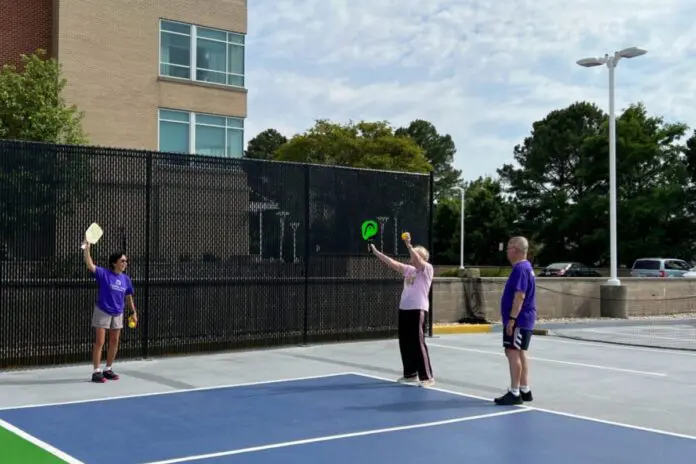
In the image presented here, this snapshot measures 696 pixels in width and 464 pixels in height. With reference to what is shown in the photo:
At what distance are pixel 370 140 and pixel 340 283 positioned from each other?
146ft

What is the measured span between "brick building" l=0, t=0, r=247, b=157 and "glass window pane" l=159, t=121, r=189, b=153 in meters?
0.04

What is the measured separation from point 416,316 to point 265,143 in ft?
340

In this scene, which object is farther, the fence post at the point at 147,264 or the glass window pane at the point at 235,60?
the glass window pane at the point at 235,60

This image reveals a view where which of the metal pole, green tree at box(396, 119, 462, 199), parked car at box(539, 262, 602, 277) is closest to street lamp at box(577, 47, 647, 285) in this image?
the metal pole

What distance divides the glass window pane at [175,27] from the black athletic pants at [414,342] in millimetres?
23919

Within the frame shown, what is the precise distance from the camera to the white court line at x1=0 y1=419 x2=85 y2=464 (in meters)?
6.55

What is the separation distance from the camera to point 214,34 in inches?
1255

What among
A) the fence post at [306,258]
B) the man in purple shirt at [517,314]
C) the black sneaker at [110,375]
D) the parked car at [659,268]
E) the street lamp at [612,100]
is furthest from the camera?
the parked car at [659,268]

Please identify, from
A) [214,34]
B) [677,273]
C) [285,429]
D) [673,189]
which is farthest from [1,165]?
[673,189]

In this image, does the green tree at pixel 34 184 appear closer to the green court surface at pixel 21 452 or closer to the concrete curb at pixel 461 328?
the green court surface at pixel 21 452

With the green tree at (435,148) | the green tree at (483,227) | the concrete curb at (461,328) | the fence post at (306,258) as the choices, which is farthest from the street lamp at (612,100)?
the green tree at (435,148)

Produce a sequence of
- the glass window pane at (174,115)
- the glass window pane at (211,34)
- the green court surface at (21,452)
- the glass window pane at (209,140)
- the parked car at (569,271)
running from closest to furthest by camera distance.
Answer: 1. the green court surface at (21,452)
2. the glass window pane at (174,115)
3. the glass window pane at (209,140)
4. the glass window pane at (211,34)
5. the parked car at (569,271)

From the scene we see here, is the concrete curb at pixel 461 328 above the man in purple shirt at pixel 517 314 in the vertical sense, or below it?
below

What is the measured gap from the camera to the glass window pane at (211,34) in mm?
31552
